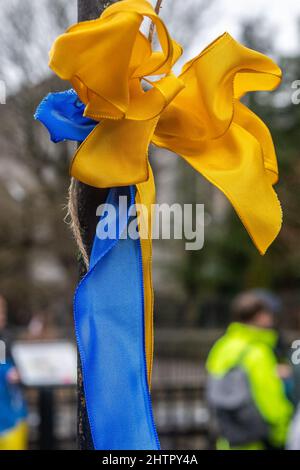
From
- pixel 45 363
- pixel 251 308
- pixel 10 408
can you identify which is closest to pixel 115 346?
pixel 251 308

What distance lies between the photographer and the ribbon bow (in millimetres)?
1469

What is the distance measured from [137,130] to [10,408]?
4.22 m

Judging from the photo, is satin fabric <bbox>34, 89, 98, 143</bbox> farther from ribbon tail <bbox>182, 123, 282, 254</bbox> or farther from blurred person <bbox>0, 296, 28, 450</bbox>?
blurred person <bbox>0, 296, 28, 450</bbox>

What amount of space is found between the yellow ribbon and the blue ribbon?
1.6 inches

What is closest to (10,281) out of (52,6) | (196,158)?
(52,6)

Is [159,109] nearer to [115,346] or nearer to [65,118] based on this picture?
[65,118]

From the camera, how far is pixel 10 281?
19.3 metres

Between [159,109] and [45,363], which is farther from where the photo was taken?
[45,363]

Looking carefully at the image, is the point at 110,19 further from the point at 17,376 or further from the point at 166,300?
the point at 166,300

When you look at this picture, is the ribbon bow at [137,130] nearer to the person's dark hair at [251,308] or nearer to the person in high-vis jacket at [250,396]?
the person in high-vis jacket at [250,396]

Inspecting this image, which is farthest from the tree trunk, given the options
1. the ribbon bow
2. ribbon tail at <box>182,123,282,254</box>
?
ribbon tail at <box>182,123,282,254</box>

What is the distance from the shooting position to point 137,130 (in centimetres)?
157

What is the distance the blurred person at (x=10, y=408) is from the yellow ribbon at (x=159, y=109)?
3.92 metres
